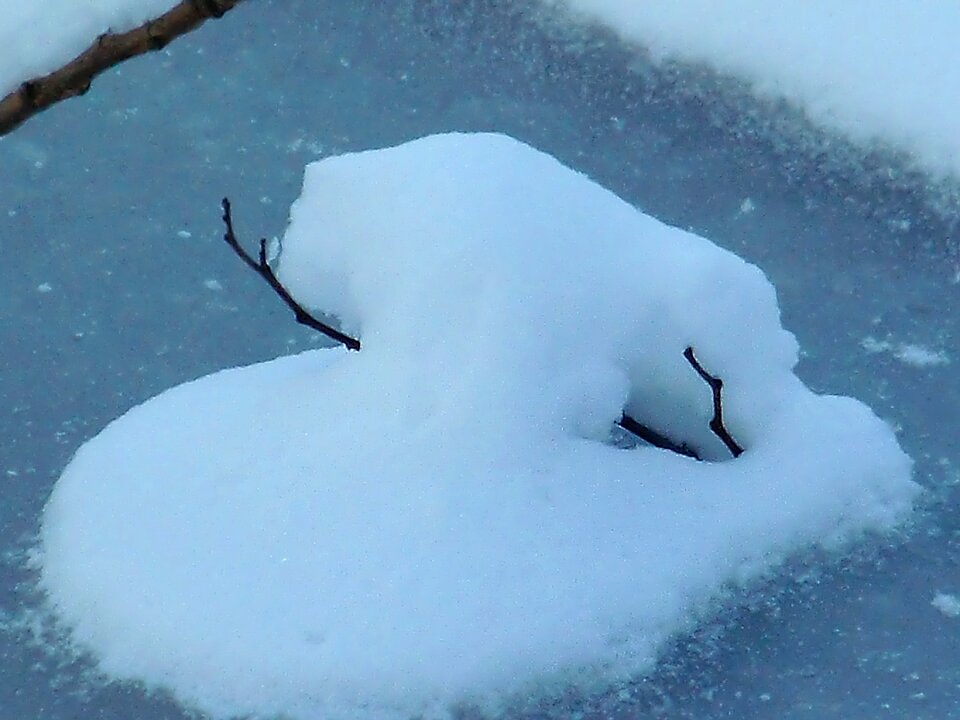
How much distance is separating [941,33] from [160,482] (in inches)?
38.6

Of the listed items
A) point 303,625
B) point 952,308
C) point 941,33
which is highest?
point 941,33

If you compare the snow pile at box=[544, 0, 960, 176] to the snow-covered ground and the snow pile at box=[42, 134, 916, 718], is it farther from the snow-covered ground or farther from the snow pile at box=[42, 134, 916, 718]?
the snow pile at box=[42, 134, 916, 718]

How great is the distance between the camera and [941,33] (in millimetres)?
1494

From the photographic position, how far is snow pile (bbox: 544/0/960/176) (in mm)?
1379

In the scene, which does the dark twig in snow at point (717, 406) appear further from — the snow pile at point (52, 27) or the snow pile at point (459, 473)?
the snow pile at point (52, 27)

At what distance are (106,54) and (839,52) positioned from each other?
117cm

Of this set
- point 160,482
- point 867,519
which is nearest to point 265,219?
point 160,482

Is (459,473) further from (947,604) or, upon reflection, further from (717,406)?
(947,604)

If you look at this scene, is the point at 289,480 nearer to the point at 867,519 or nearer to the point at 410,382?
the point at 410,382

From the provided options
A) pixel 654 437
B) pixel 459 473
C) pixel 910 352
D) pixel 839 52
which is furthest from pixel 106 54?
pixel 839 52

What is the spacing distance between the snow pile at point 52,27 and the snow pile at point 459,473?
629 mm

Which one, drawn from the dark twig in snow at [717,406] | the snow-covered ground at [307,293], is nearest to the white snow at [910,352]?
the snow-covered ground at [307,293]

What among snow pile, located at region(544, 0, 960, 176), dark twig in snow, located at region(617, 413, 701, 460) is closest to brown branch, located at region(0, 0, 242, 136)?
dark twig in snow, located at region(617, 413, 701, 460)

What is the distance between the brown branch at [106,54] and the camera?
42 centimetres
